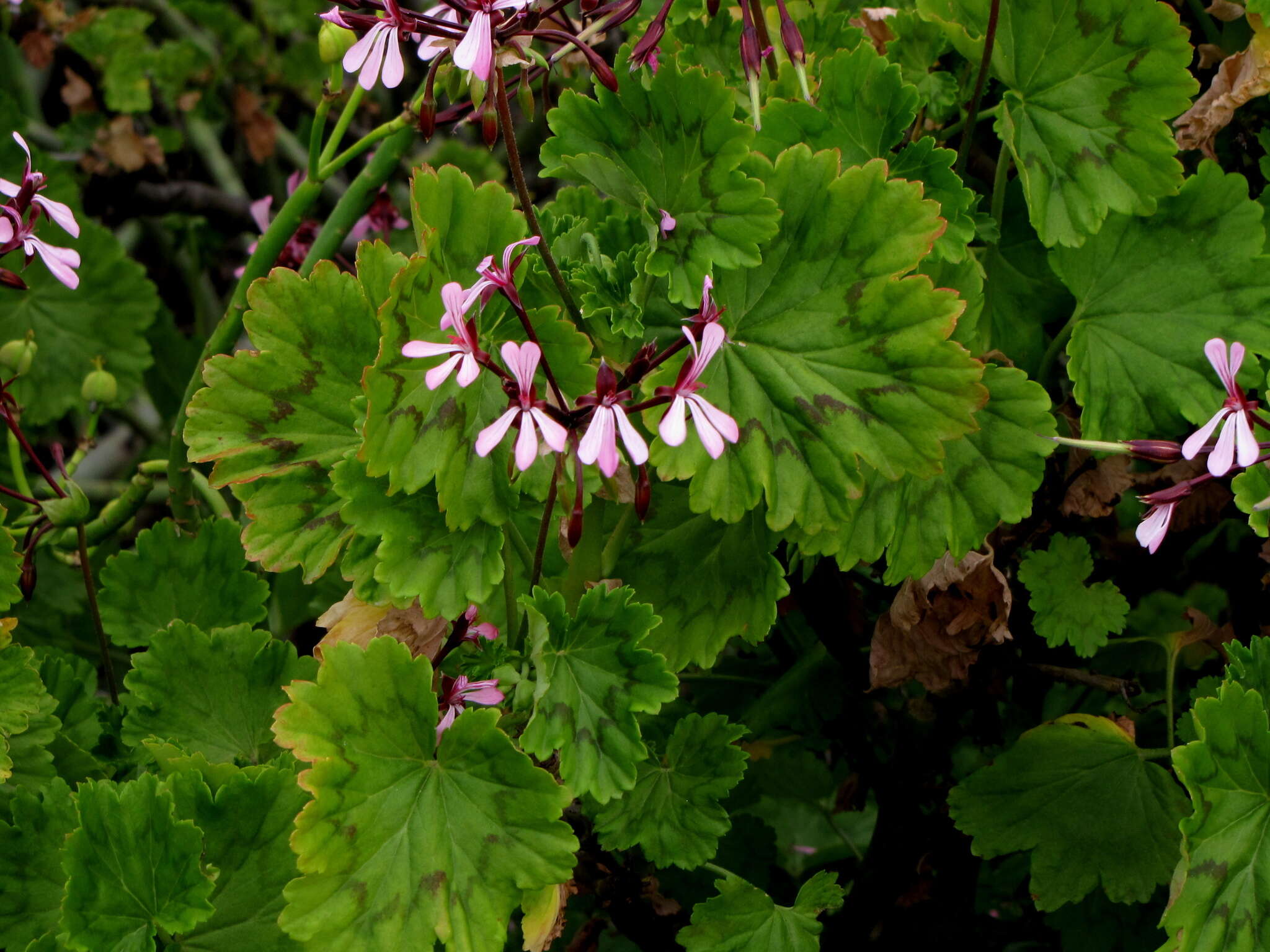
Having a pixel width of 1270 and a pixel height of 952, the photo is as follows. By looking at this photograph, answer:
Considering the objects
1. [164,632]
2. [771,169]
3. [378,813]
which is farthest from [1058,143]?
[164,632]

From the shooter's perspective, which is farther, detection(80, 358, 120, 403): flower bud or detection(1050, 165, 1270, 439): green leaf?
detection(80, 358, 120, 403): flower bud

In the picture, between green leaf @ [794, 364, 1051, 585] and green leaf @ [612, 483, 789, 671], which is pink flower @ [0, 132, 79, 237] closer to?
green leaf @ [612, 483, 789, 671]

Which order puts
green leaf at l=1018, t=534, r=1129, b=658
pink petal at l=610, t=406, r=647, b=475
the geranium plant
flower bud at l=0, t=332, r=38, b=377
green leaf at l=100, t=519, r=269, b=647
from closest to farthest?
pink petal at l=610, t=406, r=647, b=475 → the geranium plant → green leaf at l=1018, t=534, r=1129, b=658 → green leaf at l=100, t=519, r=269, b=647 → flower bud at l=0, t=332, r=38, b=377

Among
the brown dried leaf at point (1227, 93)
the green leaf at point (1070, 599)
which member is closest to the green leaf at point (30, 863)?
the green leaf at point (1070, 599)

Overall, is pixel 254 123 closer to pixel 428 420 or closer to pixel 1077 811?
pixel 428 420

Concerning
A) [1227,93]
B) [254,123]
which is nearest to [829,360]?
[1227,93]

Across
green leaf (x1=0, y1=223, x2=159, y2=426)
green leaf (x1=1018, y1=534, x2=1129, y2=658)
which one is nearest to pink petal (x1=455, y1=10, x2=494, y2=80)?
green leaf (x1=1018, y1=534, x2=1129, y2=658)
